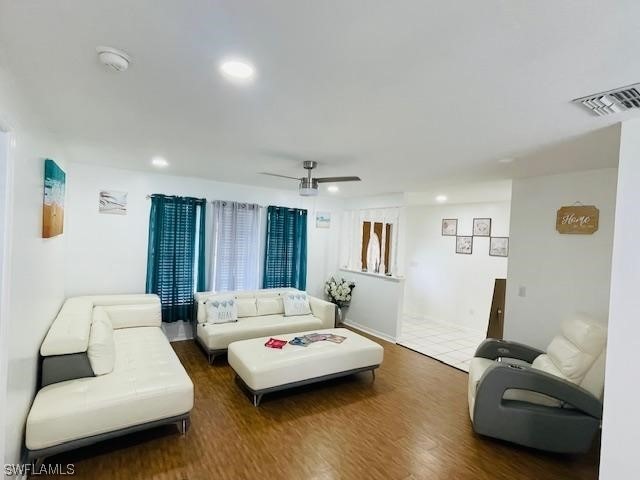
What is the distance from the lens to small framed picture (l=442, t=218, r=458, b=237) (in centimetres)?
615

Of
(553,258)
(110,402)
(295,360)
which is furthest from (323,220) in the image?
(110,402)

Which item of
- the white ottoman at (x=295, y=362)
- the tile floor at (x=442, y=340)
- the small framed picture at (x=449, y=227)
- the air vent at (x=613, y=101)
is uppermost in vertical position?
the air vent at (x=613, y=101)

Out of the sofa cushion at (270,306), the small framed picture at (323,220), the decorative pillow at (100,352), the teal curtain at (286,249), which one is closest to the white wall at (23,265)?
the decorative pillow at (100,352)

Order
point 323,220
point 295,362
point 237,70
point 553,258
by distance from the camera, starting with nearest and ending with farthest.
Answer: point 237,70
point 295,362
point 553,258
point 323,220

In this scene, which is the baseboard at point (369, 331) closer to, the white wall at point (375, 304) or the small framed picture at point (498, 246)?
the white wall at point (375, 304)

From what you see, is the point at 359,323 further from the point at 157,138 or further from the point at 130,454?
the point at 157,138

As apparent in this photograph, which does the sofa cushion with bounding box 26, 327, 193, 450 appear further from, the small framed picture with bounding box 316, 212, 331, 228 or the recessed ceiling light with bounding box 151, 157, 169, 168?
the small framed picture with bounding box 316, 212, 331, 228

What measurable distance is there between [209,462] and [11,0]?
2.69 meters

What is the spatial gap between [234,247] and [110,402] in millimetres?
2988

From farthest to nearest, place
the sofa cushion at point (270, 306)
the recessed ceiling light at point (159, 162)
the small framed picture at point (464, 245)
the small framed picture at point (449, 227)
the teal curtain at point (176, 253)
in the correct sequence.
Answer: the small framed picture at point (449, 227)
the small framed picture at point (464, 245)
the sofa cushion at point (270, 306)
the teal curtain at point (176, 253)
the recessed ceiling light at point (159, 162)

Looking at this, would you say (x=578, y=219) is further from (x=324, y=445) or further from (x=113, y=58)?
(x=113, y=58)

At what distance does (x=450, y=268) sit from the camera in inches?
245

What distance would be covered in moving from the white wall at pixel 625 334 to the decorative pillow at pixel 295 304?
3.61 metres

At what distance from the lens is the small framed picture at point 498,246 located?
5402 millimetres
